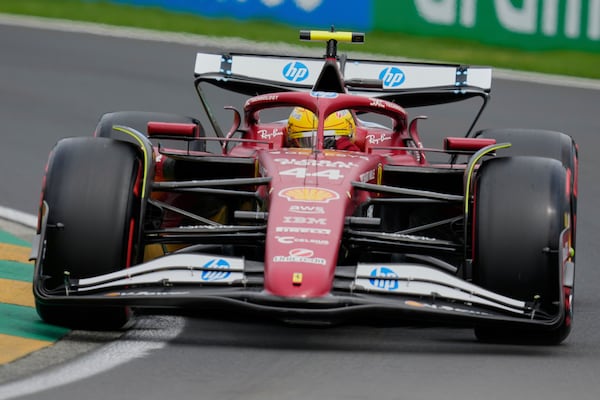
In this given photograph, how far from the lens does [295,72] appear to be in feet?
35.1

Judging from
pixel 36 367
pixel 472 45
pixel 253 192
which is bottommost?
pixel 36 367

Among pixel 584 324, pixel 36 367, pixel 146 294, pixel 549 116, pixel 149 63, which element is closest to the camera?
pixel 36 367

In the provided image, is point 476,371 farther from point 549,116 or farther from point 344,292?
point 549,116

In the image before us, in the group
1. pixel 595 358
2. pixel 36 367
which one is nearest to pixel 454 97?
pixel 595 358

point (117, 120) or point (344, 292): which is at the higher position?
point (117, 120)

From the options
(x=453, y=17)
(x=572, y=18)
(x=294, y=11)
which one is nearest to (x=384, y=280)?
(x=572, y=18)

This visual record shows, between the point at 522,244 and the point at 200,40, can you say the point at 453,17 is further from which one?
the point at 522,244

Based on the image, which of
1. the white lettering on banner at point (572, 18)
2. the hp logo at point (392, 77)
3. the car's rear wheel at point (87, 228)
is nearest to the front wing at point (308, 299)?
the car's rear wheel at point (87, 228)

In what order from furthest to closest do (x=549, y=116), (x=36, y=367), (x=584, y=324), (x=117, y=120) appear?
(x=549, y=116) < (x=117, y=120) < (x=584, y=324) < (x=36, y=367)

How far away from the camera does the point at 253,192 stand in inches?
343

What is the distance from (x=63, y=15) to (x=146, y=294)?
14647 millimetres

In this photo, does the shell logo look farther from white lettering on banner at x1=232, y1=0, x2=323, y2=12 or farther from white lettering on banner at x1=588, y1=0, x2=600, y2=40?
white lettering on banner at x1=232, y1=0, x2=323, y2=12

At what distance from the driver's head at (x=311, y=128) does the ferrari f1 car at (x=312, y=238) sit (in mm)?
140

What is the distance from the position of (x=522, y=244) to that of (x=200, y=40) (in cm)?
1283
